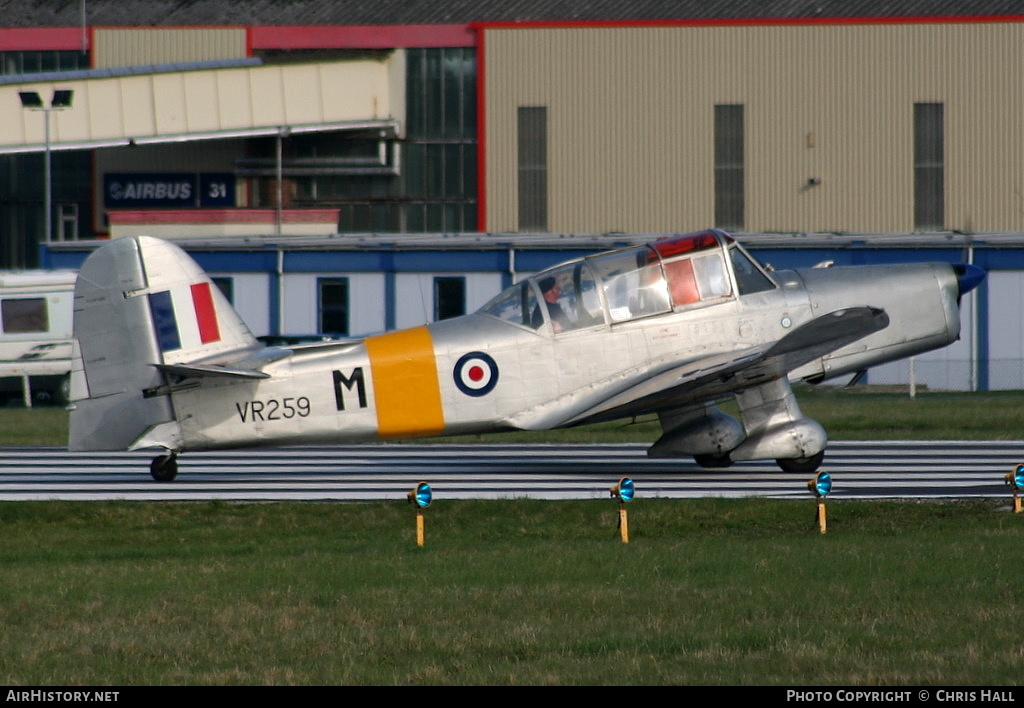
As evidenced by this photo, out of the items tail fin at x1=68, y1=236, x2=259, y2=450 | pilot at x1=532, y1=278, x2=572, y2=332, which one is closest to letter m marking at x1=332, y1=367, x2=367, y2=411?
tail fin at x1=68, y1=236, x2=259, y2=450

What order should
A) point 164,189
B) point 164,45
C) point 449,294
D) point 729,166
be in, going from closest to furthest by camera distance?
point 449,294 → point 729,166 → point 164,45 → point 164,189

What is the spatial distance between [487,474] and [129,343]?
4436mm

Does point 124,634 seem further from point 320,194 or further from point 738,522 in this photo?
point 320,194

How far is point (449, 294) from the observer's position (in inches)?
1312

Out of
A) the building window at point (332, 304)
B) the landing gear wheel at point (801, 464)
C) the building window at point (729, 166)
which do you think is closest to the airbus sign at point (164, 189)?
the building window at point (332, 304)

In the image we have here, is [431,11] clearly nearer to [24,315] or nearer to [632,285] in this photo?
[24,315]

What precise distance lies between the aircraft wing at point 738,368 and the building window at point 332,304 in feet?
63.6

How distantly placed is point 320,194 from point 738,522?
117 feet

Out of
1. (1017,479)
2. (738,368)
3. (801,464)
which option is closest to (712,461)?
(801,464)

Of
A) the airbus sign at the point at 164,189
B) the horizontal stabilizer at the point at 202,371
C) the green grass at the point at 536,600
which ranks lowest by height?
the green grass at the point at 536,600

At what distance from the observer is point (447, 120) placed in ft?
145

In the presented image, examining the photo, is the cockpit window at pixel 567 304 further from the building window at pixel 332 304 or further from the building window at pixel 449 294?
the building window at pixel 332 304

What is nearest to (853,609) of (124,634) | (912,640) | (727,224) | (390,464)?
(912,640)

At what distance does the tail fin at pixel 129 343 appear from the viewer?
1428 centimetres
